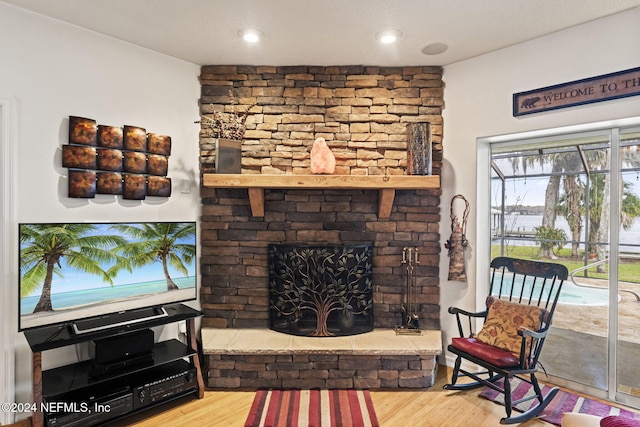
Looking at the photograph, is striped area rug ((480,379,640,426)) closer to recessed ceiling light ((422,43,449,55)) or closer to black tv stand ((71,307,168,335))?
black tv stand ((71,307,168,335))

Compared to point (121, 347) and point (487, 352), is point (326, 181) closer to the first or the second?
point (487, 352)

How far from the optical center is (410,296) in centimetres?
311

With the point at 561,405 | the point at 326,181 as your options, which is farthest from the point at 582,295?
the point at 326,181

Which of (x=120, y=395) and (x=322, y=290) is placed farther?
(x=322, y=290)

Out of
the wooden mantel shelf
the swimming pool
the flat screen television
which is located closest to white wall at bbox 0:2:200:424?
the flat screen television

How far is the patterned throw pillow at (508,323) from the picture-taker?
2459mm

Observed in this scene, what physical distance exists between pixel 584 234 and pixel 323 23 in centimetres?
243

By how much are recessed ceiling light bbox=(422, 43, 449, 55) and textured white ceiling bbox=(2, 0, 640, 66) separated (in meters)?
0.05

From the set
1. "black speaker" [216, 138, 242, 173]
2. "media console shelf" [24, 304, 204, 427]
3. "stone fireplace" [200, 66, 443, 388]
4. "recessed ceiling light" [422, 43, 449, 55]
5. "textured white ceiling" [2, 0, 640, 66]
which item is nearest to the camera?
"media console shelf" [24, 304, 204, 427]

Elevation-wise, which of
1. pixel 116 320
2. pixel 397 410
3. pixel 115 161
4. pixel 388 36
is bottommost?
pixel 397 410

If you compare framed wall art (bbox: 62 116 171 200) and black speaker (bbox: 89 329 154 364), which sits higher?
framed wall art (bbox: 62 116 171 200)

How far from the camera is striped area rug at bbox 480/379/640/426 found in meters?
2.36

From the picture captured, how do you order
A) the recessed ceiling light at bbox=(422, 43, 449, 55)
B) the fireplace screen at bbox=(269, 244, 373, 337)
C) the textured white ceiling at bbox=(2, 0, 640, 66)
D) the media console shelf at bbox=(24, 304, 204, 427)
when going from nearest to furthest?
the media console shelf at bbox=(24, 304, 204, 427)
the textured white ceiling at bbox=(2, 0, 640, 66)
the recessed ceiling light at bbox=(422, 43, 449, 55)
the fireplace screen at bbox=(269, 244, 373, 337)

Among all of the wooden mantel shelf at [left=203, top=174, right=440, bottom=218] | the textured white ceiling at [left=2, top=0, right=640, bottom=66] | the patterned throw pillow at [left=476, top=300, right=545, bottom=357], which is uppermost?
the textured white ceiling at [left=2, top=0, right=640, bottom=66]
